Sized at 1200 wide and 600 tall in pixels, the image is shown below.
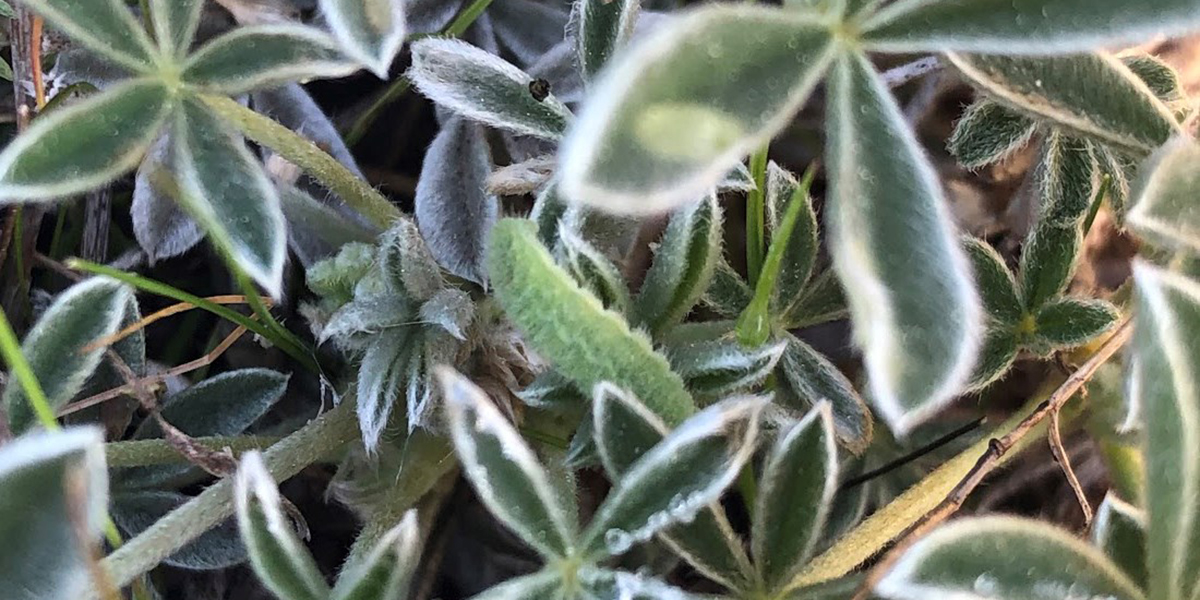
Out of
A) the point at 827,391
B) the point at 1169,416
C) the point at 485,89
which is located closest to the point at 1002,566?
the point at 1169,416

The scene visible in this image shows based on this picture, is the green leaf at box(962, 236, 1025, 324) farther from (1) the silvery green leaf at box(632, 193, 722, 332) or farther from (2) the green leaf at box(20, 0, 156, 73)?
(2) the green leaf at box(20, 0, 156, 73)

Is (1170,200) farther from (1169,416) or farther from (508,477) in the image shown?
(508,477)

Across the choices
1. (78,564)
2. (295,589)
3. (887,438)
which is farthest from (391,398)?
(887,438)

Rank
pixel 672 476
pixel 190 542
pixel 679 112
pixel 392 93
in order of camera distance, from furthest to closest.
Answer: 1. pixel 392 93
2. pixel 190 542
3. pixel 672 476
4. pixel 679 112

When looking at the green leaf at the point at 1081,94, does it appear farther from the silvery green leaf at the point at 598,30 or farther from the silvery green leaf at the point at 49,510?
the silvery green leaf at the point at 49,510

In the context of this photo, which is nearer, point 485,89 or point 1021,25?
point 1021,25

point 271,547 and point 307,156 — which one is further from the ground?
point 307,156

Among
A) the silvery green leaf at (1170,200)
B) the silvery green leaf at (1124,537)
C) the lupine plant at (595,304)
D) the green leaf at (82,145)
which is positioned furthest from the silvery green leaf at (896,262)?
the green leaf at (82,145)
